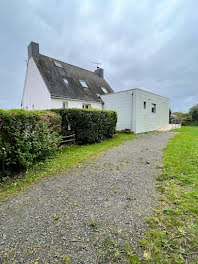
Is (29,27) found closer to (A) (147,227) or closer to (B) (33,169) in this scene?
(B) (33,169)

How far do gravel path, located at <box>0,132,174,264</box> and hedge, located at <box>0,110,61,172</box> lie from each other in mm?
1273

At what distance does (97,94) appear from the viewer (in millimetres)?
15430

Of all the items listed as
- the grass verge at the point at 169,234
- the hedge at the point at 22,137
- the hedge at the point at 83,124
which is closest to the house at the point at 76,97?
the hedge at the point at 83,124

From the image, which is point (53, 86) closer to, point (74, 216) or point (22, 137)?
point (22, 137)

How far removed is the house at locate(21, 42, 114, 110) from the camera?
38.3 ft

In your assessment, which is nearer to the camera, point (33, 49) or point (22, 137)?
point (22, 137)

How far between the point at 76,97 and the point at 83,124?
6.60 metres

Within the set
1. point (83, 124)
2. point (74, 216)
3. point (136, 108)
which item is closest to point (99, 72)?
point (136, 108)

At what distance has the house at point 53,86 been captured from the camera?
1169cm

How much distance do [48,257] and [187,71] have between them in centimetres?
2546

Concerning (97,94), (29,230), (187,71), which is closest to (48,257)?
(29,230)

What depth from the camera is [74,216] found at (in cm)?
210

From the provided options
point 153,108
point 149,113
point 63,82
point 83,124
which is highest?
point 63,82

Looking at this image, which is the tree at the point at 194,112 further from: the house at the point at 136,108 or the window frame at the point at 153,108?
the window frame at the point at 153,108
